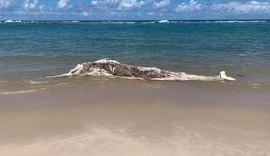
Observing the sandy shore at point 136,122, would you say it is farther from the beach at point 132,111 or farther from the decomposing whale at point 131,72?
the decomposing whale at point 131,72

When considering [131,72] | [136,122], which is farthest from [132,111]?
[131,72]

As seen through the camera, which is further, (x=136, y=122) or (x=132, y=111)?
(x=132, y=111)

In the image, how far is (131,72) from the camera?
16.8 m

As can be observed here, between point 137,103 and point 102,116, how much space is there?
1.89m

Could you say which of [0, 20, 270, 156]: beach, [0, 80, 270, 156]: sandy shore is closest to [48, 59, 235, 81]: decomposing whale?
[0, 20, 270, 156]: beach

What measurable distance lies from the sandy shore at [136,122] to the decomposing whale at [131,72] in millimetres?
1912

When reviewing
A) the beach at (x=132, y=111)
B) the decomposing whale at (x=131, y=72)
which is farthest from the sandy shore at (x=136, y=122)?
the decomposing whale at (x=131, y=72)

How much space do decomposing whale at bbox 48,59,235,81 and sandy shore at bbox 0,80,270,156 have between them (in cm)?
191

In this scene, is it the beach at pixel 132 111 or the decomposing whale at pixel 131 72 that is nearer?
the beach at pixel 132 111

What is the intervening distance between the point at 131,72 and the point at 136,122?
23.1 ft

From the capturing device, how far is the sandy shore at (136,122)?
812 cm

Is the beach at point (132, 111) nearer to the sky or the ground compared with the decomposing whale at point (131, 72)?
nearer to the ground

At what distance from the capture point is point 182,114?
1073 centimetres

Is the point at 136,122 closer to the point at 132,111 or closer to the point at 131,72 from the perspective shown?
the point at 132,111
